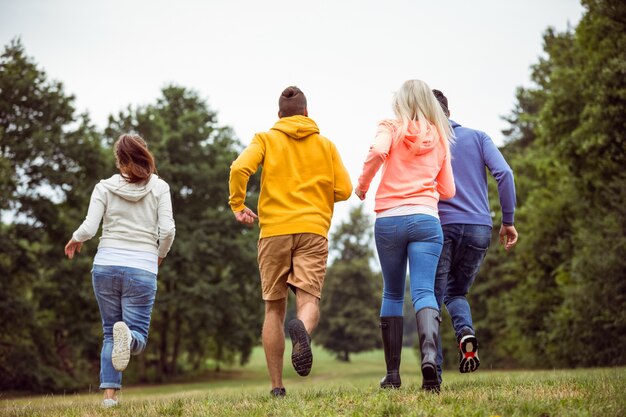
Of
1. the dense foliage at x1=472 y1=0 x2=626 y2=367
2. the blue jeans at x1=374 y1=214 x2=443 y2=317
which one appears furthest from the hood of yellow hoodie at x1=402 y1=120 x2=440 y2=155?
the dense foliage at x1=472 y1=0 x2=626 y2=367

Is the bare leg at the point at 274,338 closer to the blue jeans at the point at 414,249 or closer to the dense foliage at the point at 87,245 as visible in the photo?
the blue jeans at the point at 414,249

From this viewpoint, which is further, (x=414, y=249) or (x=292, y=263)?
(x=292, y=263)

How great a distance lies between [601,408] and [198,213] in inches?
1034

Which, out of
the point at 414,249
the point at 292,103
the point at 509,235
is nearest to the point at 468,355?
the point at 414,249

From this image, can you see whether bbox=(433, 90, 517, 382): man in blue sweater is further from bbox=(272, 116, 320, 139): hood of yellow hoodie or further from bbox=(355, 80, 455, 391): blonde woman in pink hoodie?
bbox=(272, 116, 320, 139): hood of yellow hoodie

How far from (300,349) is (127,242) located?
6.34 ft

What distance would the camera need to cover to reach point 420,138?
5.07 m

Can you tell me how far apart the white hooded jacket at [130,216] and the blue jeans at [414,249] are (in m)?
1.90

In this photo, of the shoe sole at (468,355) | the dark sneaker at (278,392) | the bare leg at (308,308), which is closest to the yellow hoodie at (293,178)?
the bare leg at (308,308)

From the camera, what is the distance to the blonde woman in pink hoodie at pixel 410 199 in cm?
492

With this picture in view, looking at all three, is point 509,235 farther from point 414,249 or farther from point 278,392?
point 278,392

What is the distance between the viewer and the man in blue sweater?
18.2 feet

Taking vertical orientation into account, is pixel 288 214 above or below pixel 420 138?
below

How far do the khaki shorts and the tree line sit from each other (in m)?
14.0
